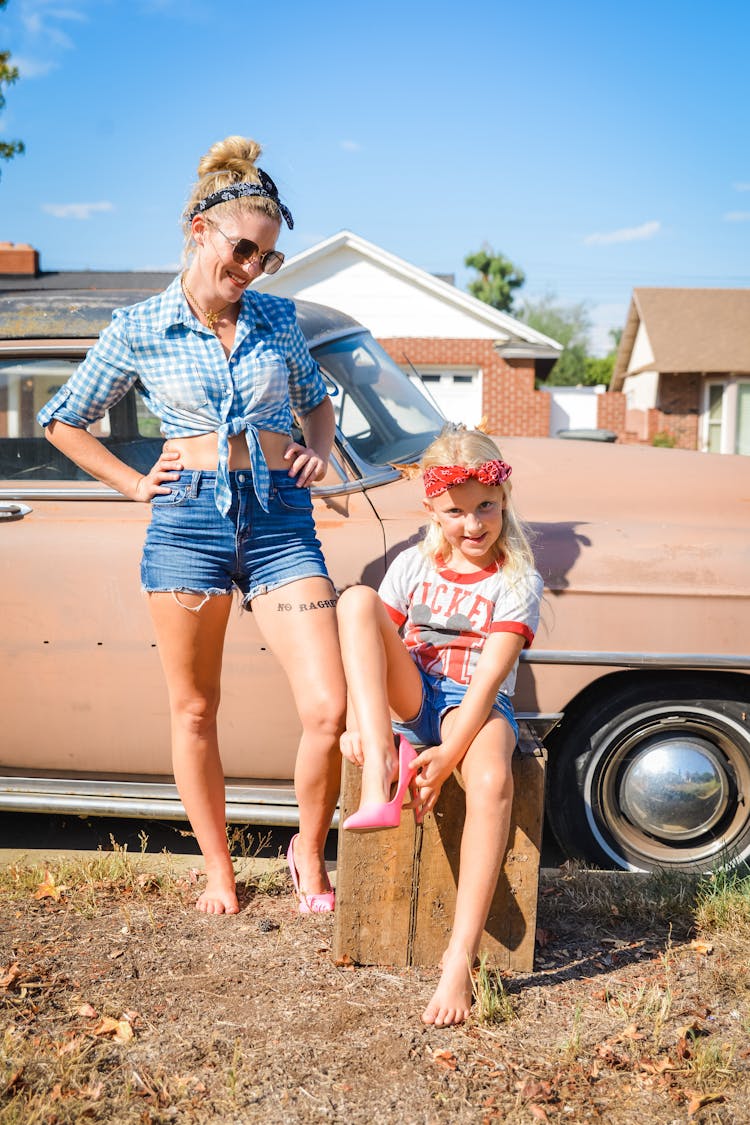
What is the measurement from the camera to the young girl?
2.60 metres

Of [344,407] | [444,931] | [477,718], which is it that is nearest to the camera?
[477,718]

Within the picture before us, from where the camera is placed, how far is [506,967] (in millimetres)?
2900

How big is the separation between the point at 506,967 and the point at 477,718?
77cm

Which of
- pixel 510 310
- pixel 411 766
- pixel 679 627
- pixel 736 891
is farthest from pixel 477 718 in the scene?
pixel 510 310

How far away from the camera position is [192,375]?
2.89m

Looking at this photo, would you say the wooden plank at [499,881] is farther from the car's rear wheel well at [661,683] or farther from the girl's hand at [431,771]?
the car's rear wheel well at [661,683]

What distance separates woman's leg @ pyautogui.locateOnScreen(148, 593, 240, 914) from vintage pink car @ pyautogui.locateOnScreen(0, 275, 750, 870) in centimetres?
37

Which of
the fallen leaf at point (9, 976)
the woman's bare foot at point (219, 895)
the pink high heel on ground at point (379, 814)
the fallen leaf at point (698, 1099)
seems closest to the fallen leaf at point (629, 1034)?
the fallen leaf at point (698, 1099)

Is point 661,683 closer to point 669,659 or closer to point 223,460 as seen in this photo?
point 669,659

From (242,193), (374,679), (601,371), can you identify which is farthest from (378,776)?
(601,371)

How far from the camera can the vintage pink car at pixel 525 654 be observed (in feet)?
11.2

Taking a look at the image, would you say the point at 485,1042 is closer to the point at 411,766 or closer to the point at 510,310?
the point at 411,766

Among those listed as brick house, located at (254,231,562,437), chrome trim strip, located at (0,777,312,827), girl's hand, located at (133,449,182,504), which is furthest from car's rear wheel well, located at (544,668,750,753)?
brick house, located at (254,231,562,437)

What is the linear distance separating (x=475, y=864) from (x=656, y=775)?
45.0 inches
